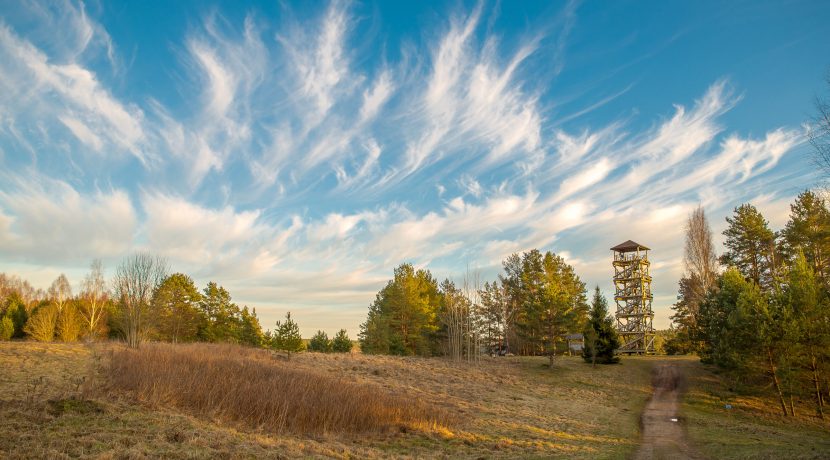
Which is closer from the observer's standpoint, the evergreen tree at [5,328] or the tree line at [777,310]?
the tree line at [777,310]

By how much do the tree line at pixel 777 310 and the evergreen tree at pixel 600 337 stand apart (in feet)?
24.4

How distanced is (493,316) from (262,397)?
48.8 meters

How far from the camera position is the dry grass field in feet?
36.3

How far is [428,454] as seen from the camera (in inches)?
564

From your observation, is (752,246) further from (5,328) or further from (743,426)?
(5,328)

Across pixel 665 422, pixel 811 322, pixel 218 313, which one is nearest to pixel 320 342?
pixel 218 313

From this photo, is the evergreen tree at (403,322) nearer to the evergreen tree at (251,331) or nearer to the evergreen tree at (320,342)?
the evergreen tree at (320,342)

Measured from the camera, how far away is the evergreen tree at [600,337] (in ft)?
142

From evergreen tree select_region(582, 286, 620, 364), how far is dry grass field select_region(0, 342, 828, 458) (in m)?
10.3

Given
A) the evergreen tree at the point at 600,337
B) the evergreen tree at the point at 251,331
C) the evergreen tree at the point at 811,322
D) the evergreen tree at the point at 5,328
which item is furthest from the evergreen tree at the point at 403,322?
the evergreen tree at the point at 5,328

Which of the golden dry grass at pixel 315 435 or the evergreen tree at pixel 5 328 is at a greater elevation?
the evergreen tree at pixel 5 328

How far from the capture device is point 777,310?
2903cm

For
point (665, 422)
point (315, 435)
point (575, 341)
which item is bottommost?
point (665, 422)

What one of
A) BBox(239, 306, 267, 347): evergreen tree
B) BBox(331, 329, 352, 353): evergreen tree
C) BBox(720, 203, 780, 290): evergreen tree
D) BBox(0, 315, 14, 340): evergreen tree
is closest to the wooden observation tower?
BBox(720, 203, 780, 290): evergreen tree
